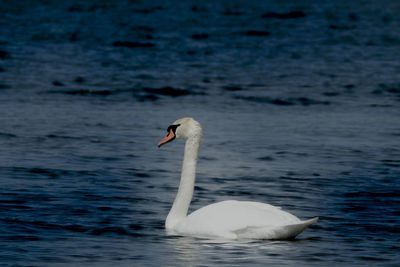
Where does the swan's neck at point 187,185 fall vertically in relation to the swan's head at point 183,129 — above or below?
below

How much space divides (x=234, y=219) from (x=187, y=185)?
115cm

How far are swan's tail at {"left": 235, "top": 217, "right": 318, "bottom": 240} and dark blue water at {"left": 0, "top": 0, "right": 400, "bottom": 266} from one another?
0.08 m

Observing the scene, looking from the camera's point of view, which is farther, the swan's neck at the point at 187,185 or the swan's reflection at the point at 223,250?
the swan's neck at the point at 187,185

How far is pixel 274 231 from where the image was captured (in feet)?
30.5

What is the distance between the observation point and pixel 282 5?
180 ft

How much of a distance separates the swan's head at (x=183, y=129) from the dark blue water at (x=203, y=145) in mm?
886

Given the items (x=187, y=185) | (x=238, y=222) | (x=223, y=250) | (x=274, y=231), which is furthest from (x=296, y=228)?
(x=187, y=185)

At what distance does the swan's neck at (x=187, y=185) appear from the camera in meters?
10.2

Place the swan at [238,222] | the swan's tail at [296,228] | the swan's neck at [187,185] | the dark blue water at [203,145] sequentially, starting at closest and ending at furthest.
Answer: the swan's tail at [296,228] → the swan at [238,222] → the dark blue water at [203,145] → the swan's neck at [187,185]

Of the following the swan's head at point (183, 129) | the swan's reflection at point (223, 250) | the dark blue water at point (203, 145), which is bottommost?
the dark blue water at point (203, 145)

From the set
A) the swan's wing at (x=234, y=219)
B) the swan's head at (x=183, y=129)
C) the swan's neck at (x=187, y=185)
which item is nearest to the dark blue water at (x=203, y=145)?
the swan's wing at (x=234, y=219)

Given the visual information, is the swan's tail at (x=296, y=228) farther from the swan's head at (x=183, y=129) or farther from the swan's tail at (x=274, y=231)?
Answer: the swan's head at (x=183, y=129)

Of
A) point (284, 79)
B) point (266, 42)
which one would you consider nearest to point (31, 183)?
point (284, 79)

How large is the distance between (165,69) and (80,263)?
17.9m
